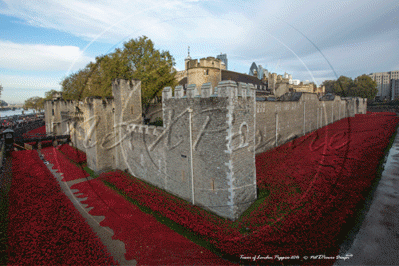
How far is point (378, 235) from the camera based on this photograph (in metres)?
9.49

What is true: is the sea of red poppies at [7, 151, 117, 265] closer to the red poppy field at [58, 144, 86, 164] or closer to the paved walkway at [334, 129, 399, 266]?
the paved walkway at [334, 129, 399, 266]

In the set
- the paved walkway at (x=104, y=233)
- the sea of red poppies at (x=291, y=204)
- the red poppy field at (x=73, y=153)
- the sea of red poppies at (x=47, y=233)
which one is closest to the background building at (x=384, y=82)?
the sea of red poppies at (x=291, y=204)

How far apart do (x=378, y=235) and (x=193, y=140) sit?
10100mm

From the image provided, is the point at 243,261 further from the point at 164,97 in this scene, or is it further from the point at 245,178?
the point at 164,97

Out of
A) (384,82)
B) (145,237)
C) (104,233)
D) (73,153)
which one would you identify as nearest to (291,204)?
(145,237)

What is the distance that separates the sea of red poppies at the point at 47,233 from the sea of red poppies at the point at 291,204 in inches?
159

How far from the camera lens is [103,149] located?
19.3 m

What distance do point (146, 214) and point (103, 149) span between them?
993cm

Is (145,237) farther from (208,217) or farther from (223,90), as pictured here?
(223,90)

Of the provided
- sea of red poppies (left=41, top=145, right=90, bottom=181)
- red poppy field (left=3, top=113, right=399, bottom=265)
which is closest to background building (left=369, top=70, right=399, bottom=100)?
red poppy field (left=3, top=113, right=399, bottom=265)

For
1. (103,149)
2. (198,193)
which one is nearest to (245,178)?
(198,193)

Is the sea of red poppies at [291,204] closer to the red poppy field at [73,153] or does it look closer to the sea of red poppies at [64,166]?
the sea of red poppies at [64,166]

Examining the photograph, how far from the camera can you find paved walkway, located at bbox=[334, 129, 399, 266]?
321 inches

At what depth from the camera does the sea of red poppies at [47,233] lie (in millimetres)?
7344
